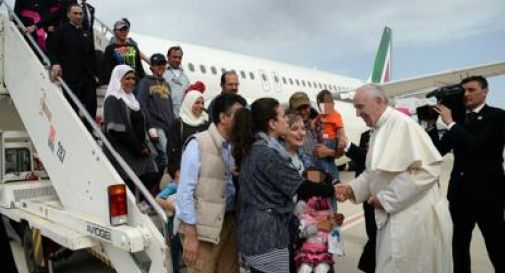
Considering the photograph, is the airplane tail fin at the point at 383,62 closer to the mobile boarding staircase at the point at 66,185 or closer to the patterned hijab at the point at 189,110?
the patterned hijab at the point at 189,110

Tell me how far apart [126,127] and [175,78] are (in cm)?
211

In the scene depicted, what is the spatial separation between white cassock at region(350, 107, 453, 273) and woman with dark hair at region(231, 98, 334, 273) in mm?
594

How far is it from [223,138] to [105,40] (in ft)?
15.1

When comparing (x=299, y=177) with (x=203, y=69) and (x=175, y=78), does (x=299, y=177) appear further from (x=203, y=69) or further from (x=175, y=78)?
(x=203, y=69)

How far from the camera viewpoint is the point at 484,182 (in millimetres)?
3936

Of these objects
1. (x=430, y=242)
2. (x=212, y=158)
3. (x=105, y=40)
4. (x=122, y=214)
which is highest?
(x=105, y=40)

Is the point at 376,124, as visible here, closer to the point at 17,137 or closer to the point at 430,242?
the point at 430,242

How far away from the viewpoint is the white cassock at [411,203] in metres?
2.86

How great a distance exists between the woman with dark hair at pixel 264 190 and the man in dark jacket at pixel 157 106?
2348 millimetres

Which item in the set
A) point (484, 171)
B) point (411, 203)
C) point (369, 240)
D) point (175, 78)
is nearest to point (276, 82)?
point (175, 78)

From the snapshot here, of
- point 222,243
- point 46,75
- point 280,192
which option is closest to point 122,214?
point 222,243

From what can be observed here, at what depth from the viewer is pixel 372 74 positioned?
1182 inches

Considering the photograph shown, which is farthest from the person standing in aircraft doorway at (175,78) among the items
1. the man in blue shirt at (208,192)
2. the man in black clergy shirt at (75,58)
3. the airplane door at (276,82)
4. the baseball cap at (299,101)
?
the airplane door at (276,82)

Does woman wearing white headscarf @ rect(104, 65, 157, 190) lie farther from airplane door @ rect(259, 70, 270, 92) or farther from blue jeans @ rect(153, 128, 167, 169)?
airplane door @ rect(259, 70, 270, 92)
